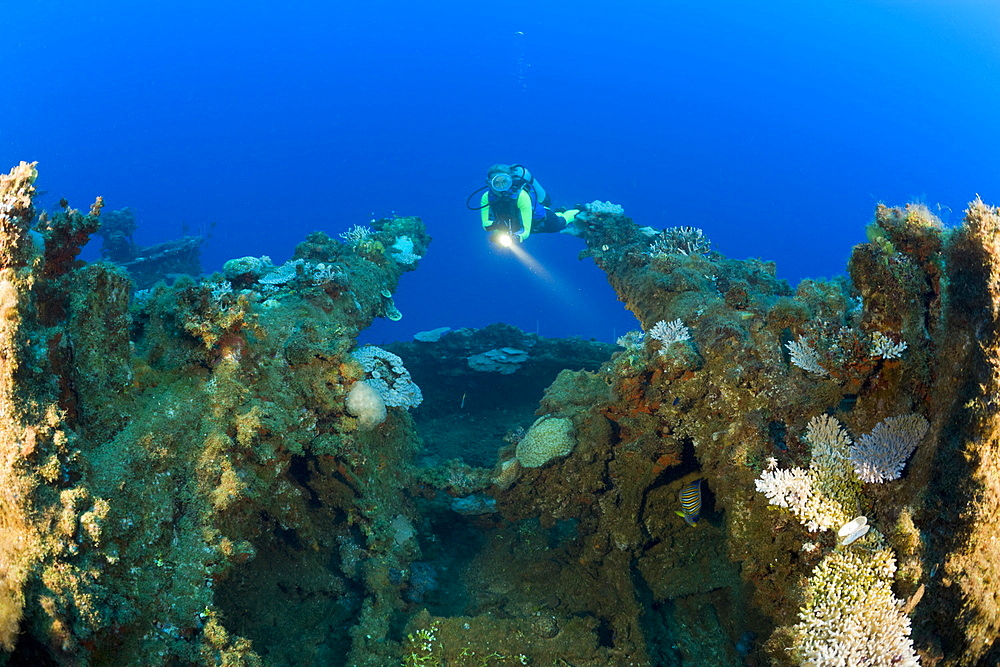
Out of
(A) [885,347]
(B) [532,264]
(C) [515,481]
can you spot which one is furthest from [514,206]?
(B) [532,264]

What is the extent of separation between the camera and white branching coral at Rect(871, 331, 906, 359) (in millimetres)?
3928

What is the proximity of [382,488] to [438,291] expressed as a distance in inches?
3318

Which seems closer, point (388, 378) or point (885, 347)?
point (885, 347)

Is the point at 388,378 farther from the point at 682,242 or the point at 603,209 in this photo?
the point at 603,209

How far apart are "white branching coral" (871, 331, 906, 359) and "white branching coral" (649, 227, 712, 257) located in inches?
218

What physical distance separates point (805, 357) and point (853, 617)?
2169mm

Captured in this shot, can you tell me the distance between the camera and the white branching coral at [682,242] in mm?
9703

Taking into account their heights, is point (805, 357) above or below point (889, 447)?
above

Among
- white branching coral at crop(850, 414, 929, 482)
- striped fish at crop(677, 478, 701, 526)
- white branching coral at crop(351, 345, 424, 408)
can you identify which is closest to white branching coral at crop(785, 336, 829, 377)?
white branching coral at crop(850, 414, 929, 482)

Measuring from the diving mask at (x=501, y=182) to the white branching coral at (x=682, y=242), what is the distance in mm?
3921

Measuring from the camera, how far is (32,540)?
3.16m

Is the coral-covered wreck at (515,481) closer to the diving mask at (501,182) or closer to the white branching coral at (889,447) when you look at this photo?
the white branching coral at (889,447)

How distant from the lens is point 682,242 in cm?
1008

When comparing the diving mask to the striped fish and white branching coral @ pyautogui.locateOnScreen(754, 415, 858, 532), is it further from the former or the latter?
white branching coral @ pyautogui.locateOnScreen(754, 415, 858, 532)
